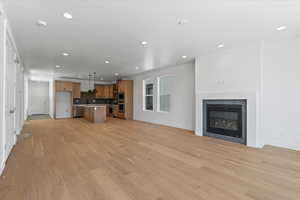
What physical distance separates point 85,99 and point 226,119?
9.10 m

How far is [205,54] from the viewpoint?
4.55 metres

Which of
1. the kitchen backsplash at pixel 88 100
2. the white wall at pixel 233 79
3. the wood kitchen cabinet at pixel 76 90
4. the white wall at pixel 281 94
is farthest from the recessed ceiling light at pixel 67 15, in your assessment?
the kitchen backsplash at pixel 88 100

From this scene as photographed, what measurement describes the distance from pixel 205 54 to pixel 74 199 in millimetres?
4771

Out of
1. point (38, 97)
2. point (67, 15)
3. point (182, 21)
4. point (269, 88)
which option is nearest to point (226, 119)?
point (269, 88)

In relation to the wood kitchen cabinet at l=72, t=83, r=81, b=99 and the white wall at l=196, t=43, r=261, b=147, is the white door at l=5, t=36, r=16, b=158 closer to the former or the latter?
the white wall at l=196, t=43, r=261, b=147

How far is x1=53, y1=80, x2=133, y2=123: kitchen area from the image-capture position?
863cm

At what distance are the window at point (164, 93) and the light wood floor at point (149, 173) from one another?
333cm

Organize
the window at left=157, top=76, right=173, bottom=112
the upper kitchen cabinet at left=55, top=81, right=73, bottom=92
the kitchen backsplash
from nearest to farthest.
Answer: the window at left=157, top=76, right=173, bottom=112 → the upper kitchen cabinet at left=55, top=81, right=73, bottom=92 → the kitchen backsplash

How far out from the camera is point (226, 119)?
13.7 ft

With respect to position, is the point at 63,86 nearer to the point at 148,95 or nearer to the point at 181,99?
the point at 148,95

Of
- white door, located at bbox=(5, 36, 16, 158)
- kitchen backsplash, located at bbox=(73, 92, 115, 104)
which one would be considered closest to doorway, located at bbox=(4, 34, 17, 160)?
white door, located at bbox=(5, 36, 16, 158)

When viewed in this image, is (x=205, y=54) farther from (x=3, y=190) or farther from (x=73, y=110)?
(x=73, y=110)

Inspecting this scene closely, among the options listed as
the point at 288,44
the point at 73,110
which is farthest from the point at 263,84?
the point at 73,110

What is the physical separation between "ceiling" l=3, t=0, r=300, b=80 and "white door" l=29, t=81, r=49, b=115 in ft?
26.1
